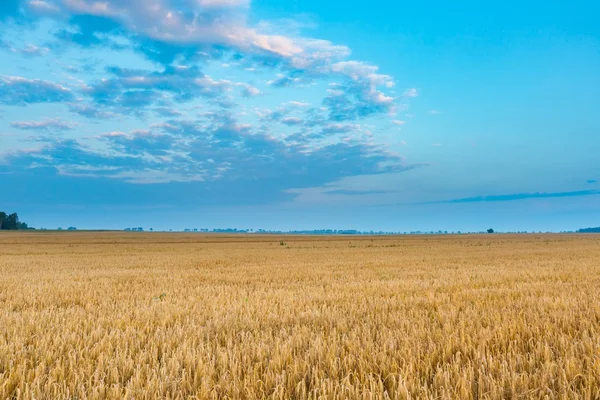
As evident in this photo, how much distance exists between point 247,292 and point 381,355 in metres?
7.00

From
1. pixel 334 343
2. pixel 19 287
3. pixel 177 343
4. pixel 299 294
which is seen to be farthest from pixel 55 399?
pixel 19 287

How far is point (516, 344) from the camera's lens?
5.02m

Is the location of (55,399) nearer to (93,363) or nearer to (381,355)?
(93,363)

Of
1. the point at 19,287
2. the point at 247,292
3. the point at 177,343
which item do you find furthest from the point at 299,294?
the point at 19,287

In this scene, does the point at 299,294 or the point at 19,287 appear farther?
the point at 19,287

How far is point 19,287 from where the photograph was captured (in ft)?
40.5

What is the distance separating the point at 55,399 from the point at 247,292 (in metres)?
7.56

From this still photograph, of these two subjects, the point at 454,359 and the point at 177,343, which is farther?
the point at 177,343

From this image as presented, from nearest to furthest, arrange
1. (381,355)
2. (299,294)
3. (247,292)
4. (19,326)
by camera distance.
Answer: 1. (381,355)
2. (19,326)
3. (299,294)
4. (247,292)

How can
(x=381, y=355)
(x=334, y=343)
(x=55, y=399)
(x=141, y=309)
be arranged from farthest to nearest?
(x=141, y=309) < (x=334, y=343) < (x=381, y=355) < (x=55, y=399)

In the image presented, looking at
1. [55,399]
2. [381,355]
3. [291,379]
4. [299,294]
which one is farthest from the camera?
[299,294]

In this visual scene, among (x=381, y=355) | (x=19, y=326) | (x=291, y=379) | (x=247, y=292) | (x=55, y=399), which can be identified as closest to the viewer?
(x=55, y=399)

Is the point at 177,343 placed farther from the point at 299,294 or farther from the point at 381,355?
the point at 299,294

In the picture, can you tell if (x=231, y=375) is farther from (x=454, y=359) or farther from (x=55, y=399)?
(x=454, y=359)
